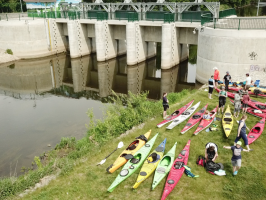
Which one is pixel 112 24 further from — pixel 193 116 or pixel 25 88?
pixel 193 116

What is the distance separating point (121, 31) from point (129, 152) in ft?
74.9

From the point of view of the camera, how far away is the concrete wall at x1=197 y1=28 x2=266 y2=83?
58.6ft

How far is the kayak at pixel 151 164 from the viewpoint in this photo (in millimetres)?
8992

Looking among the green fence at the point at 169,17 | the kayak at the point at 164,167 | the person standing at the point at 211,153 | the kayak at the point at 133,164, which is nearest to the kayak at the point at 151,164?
the kayak at the point at 164,167

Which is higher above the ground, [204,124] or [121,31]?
[121,31]

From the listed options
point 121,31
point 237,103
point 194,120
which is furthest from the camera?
point 121,31

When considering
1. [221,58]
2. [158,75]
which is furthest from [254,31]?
[158,75]

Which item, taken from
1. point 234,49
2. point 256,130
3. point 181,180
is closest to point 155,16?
point 234,49

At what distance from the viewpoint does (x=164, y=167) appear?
9.55 metres

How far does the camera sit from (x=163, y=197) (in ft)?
26.5

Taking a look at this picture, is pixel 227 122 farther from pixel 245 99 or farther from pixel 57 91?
pixel 57 91

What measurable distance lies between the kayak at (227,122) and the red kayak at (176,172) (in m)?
2.23

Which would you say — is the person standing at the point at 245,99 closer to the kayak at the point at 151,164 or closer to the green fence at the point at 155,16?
the kayak at the point at 151,164

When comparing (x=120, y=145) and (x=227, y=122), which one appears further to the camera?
(x=227, y=122)
